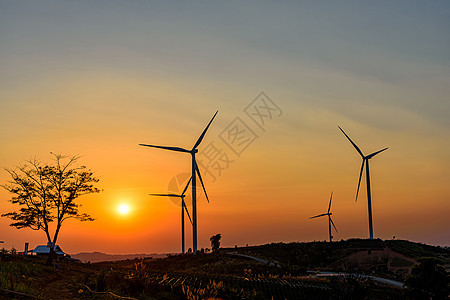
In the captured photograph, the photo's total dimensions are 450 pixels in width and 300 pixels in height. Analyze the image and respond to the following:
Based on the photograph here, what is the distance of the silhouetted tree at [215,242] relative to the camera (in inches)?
4380

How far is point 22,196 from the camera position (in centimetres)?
6600

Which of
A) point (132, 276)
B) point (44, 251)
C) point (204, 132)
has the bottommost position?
point (132, 276)

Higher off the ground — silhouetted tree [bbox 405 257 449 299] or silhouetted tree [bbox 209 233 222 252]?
silhouetted tree [bbox 209 233 222 252]

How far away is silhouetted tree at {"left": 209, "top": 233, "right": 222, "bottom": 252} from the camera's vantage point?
4380 inches

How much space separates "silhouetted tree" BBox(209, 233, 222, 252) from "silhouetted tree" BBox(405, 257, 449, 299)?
218 ft

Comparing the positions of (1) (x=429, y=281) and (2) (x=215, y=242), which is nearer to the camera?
(1) (x=429, y=281)

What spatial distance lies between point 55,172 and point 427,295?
160ft

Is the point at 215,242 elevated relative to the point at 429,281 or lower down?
elevated

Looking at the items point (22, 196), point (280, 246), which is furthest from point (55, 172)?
point (280, 246)

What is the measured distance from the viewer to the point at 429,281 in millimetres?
47219

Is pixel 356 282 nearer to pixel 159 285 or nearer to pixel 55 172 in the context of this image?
pixel 159 285

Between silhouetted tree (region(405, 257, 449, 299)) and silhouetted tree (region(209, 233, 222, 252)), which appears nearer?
silhouetted tree (region(405, 257, 449, 299))

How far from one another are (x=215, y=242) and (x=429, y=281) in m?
68.8

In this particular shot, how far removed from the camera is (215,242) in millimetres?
111875
